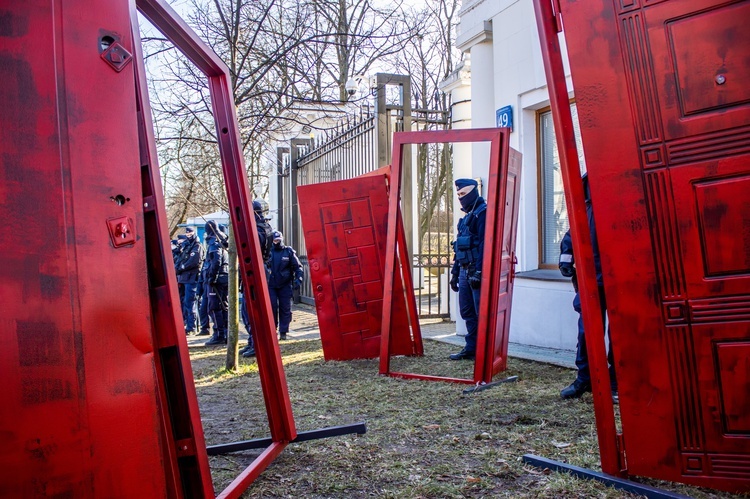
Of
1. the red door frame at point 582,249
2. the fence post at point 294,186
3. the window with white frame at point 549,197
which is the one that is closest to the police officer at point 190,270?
the fence post at point 294,186

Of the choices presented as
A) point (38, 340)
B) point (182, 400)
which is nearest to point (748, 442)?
point (182, 400)

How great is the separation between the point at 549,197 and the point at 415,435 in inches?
179

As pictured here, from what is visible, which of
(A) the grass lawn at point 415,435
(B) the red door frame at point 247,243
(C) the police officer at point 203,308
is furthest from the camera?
(C) the police officer at point 203,308

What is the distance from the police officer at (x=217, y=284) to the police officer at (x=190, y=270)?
871 millimetres

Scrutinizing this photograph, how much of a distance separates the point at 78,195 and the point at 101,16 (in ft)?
1.91

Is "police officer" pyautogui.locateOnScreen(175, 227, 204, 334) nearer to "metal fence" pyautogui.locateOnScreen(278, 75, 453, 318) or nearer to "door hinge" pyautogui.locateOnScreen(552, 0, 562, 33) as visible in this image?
"metal fence" pyautogui.locateOnScreen(278, 75, 453, 318)

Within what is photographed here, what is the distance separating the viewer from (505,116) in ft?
26.5

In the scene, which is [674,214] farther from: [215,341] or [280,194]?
[280,194]

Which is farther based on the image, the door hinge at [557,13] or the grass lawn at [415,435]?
the grass lawn at [415,435]

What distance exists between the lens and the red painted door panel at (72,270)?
1.70 meters

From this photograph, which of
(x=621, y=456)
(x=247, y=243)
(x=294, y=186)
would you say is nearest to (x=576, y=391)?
(x=621, y=456)

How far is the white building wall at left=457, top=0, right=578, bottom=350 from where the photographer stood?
7230 millimetres

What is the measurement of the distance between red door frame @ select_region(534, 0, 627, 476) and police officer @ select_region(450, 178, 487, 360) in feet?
11.7

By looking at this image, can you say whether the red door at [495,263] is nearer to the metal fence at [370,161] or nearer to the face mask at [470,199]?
the face mask at [470,199]
